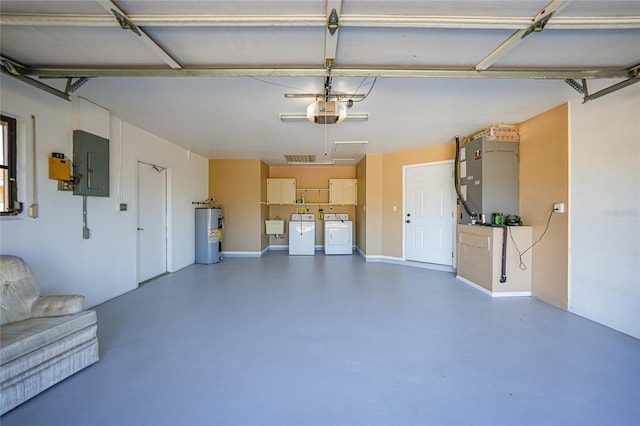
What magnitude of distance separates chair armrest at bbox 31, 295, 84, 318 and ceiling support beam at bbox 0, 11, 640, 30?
1957 mm

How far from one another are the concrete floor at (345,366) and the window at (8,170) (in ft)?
4.64

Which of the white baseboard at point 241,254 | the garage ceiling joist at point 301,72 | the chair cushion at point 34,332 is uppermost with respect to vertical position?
the garage ceiling joist at point 301,72

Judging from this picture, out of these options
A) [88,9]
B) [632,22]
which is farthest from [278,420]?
[632,22]

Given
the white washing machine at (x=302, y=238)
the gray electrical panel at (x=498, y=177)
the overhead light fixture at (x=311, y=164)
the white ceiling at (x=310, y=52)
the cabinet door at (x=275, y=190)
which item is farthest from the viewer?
the cabinet door at (x=275, y=190)

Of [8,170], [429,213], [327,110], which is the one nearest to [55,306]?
[8,170]

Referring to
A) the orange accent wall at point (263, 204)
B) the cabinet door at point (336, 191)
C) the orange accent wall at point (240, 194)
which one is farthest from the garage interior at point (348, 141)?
the cabinet door at point (336, 191)

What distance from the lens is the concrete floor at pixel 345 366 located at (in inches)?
61.6

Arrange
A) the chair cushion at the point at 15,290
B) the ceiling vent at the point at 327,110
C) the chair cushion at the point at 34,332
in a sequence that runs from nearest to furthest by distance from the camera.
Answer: the chair cushion at the point at 34,332 → the chair cushion at the point at 15,290 → the ceiling vent at the point at 327,110

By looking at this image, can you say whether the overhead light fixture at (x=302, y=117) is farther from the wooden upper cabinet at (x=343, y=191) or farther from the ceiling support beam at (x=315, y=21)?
the wooden upper cabinet at (x=343, y=191)

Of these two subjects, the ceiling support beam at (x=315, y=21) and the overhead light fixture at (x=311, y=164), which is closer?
the ceiling support beam at (x=315, y=21)

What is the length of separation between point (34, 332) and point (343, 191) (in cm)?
647

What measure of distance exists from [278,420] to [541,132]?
4506mm

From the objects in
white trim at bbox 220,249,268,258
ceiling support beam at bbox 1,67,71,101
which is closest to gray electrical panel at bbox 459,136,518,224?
white trim at bbox 220,249,268,258

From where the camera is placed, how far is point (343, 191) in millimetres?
7465
